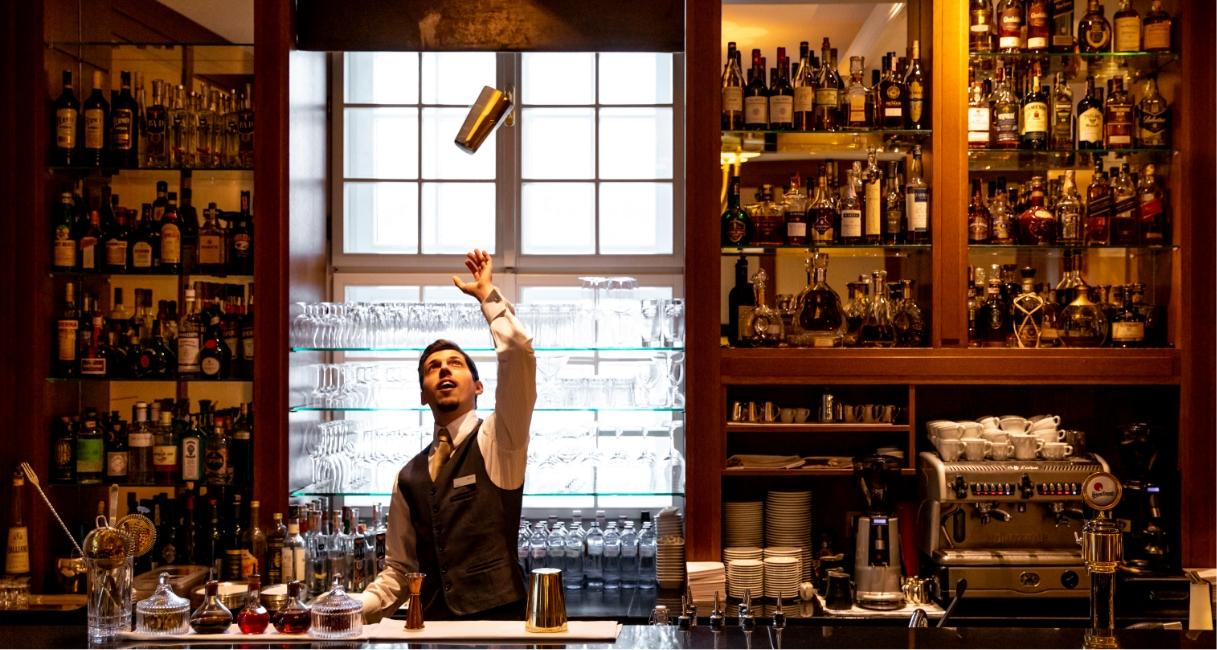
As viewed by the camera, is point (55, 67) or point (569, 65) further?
point (569, 65)

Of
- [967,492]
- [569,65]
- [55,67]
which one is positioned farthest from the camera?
[569,65]

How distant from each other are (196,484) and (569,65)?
2.22 metres

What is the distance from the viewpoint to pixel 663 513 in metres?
4.26


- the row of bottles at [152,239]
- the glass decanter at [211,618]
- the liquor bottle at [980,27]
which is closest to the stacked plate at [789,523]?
the liquor bottle at [980,27]

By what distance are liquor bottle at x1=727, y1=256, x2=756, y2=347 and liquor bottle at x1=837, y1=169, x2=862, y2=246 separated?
0.37 m

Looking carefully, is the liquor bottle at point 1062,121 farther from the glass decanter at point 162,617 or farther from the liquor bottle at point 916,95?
the glass decanter at point 162,617

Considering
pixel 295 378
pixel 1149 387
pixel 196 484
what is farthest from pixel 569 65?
pixel 1149 387

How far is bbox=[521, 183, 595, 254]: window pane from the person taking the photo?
4.92 m

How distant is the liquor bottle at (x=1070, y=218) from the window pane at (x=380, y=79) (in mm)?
2598

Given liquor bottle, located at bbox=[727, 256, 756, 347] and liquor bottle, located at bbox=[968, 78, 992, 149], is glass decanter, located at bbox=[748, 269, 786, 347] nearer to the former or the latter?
liquor bottle, located at bbox=[727, 256, 756, 347]

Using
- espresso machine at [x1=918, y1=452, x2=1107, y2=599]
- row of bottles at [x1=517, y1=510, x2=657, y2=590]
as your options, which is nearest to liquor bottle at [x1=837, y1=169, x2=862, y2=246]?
espresso machine at [x1=918, y1=452, x2=1107, y2=599]

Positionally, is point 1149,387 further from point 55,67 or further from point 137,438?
point 55,67

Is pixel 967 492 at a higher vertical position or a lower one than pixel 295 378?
lower

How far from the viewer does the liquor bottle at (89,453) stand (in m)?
4.26
